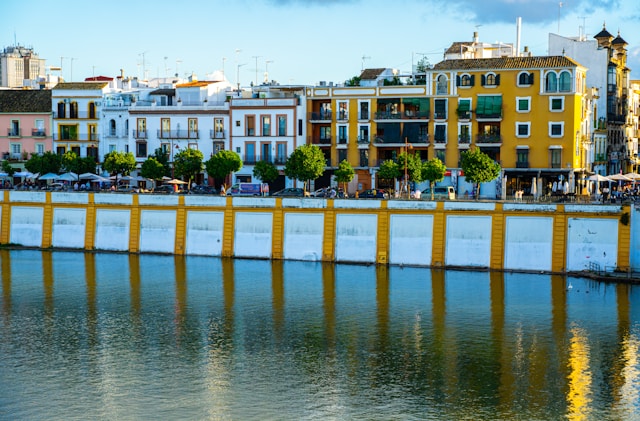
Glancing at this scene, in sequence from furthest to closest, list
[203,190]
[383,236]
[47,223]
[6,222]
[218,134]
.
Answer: [218,134], [203,190], [6,222], [47,223], [383,236]

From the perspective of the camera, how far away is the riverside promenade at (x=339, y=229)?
62531mm

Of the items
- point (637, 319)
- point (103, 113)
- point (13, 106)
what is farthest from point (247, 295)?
point (13, 106)

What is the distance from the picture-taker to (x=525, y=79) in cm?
8006

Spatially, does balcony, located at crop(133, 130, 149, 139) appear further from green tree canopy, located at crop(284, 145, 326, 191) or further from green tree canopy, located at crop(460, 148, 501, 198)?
green tree canopy, located at crop(460, 148, 501, 198)

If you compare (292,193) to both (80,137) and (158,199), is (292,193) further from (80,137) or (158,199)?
(80,137)

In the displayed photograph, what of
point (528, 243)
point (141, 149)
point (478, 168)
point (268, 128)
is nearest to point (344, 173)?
point (268, 128)

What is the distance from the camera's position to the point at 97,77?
106 metres

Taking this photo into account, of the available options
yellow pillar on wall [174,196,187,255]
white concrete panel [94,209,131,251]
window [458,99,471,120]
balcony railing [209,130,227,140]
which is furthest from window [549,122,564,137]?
white concrete panel [94,209,131,251]

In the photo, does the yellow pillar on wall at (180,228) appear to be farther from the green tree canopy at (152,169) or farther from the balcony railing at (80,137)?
the balcony railing at (80,137)

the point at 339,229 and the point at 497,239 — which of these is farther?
→ the point at 339,229

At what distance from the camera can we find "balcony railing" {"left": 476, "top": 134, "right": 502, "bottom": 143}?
81.3m

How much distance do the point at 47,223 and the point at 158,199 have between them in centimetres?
907

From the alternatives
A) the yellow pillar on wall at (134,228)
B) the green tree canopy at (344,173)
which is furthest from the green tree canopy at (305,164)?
the yellow pillar on wall at (134,228)

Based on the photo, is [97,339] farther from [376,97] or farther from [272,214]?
[376,97]
